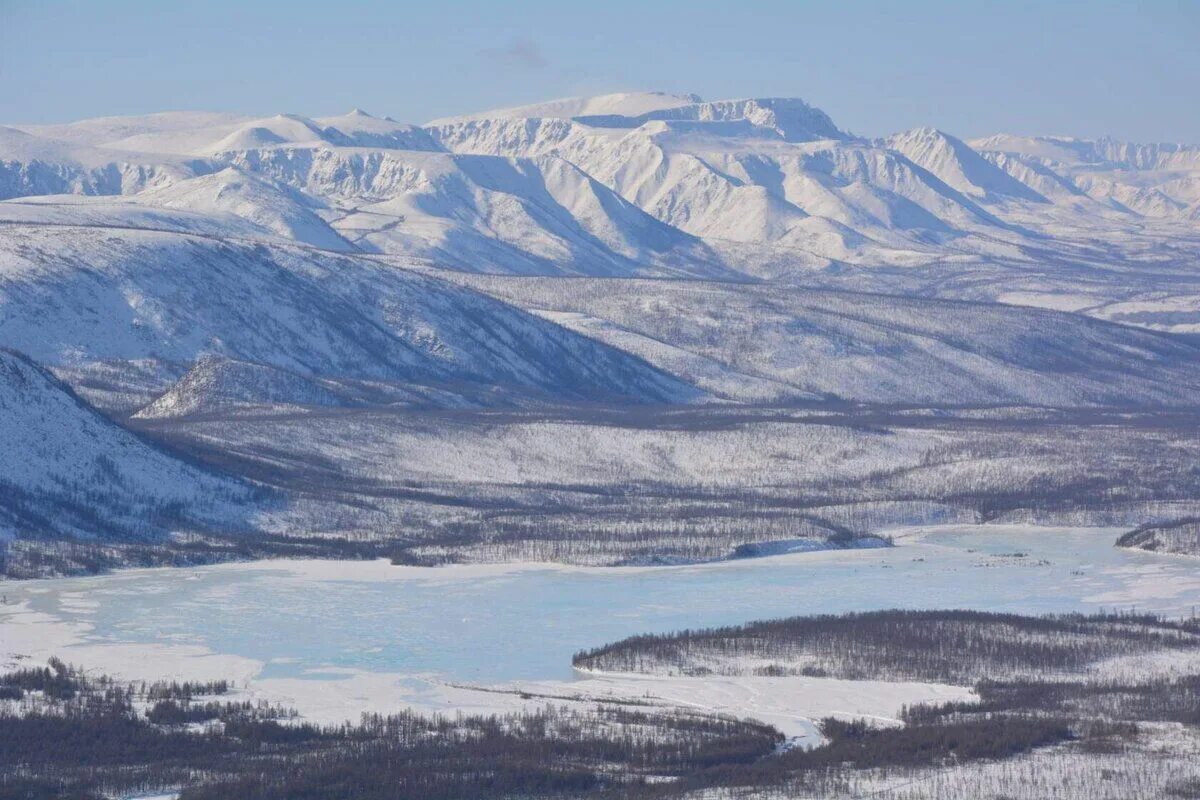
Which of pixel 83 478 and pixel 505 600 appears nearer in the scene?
pixel 505 600

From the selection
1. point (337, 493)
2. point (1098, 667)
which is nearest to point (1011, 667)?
point (1098, 667)

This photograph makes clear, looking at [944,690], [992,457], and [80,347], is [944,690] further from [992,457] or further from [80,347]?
[80,347]

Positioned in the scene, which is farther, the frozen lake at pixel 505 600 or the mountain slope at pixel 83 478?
the mountain slope at pixel 83 478

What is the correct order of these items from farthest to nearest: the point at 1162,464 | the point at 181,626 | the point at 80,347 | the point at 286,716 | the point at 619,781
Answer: the point at 80,347
the point at 1162,464
the point at 181,626
the point at 286,716
the point at 619,781

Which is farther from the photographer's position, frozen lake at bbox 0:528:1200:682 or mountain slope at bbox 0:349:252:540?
mountain slope at bbox 0:349:252:540

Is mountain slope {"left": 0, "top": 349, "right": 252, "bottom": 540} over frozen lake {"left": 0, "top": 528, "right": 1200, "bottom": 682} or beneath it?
over

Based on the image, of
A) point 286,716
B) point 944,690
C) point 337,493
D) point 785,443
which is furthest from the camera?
point 785,443

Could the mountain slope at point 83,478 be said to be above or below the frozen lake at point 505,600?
above

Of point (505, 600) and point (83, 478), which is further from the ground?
point (83, 478)
